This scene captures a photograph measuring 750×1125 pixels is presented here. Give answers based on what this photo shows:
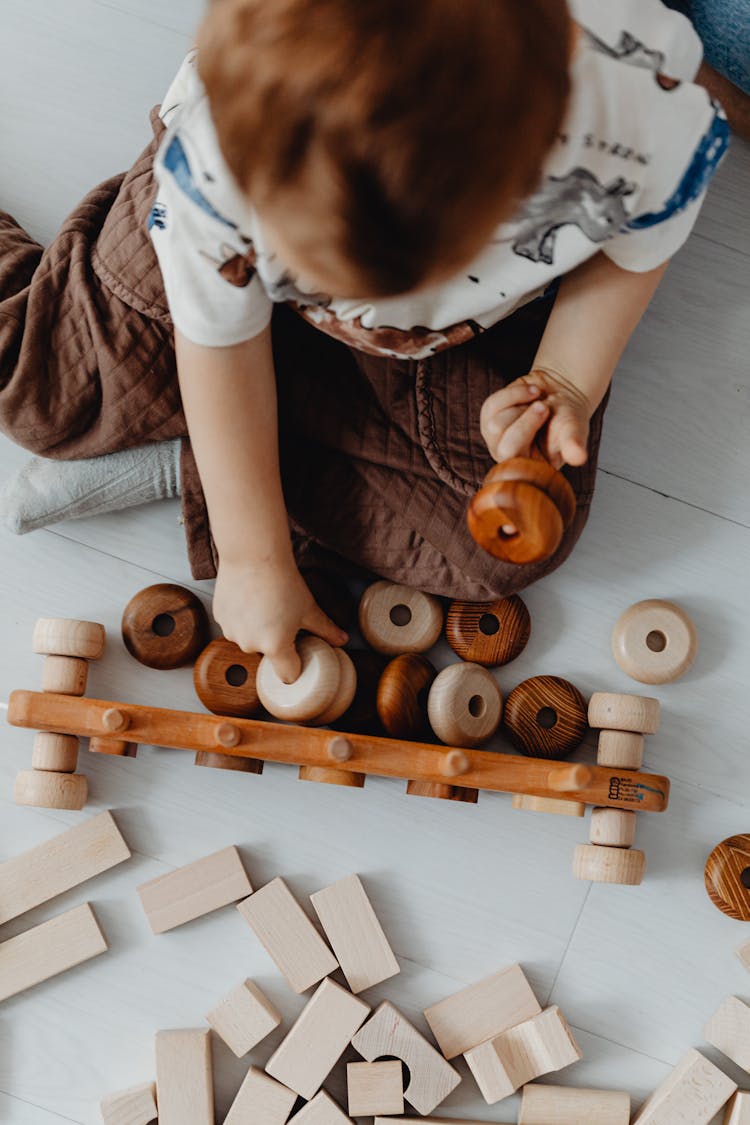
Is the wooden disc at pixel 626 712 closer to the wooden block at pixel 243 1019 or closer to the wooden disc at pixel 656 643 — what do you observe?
the wooden disc at pixel 656 643

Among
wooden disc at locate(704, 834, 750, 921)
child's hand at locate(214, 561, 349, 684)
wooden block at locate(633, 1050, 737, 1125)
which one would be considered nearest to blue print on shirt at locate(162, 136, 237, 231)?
child's hand at locate(214, 561, 349, 684)

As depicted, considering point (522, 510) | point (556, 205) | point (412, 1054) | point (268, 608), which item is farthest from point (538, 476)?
point (412, 1054)

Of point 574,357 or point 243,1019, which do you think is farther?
point 243,1019

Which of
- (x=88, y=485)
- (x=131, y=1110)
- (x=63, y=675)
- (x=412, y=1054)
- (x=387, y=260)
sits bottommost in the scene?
(x=131, y=1110)

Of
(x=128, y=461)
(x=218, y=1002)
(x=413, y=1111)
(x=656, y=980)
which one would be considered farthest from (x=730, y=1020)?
(x=128, y=461)

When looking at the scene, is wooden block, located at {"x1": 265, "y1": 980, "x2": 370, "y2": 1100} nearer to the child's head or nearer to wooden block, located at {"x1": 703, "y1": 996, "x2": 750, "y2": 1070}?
wooden block, located at {"x1": 703, "y1": 996, "x2": 750, "y2": 1070}

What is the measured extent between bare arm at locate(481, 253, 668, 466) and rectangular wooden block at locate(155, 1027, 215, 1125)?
1.60ft

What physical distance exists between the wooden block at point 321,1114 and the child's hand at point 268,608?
309 mm

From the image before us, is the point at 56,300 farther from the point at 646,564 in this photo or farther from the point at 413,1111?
the point at 413,1111

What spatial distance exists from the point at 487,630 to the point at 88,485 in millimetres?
309

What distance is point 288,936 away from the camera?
2.42ft

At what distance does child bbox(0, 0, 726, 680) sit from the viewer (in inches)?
13.4

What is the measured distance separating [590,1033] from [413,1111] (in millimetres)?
143

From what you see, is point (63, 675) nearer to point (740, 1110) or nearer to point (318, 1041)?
point (318, 1041)
